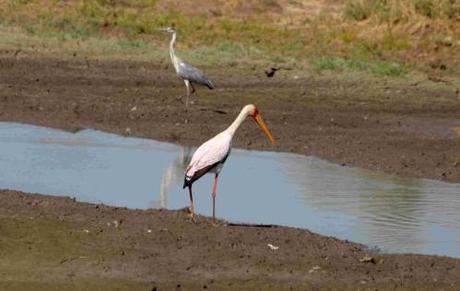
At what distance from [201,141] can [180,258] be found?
7.48m

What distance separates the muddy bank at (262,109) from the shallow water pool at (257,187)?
71 centimetres

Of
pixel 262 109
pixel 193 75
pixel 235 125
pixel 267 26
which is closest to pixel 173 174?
pixel 235 125

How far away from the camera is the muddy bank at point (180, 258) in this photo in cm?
912

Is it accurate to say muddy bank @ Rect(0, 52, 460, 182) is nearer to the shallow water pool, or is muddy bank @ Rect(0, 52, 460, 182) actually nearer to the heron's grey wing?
the heron's grey wing

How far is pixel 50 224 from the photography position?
10312 millimetres

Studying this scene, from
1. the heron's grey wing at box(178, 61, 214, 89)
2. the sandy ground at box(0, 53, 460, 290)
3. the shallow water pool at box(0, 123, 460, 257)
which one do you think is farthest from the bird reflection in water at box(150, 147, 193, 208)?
the heron's grey wing at box(178, 61, 214, 89)

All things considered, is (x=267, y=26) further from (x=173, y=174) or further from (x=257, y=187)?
(x=257, y=187)

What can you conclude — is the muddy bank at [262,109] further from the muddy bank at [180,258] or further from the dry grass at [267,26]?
the muddy bank at [180,258]

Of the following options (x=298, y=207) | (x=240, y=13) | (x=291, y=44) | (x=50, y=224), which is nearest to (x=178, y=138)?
(x=298, y=207)

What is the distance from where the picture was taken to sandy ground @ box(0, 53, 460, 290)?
930cm

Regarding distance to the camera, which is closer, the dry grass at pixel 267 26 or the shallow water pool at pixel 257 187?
the shallow water pool at pixel 257 187

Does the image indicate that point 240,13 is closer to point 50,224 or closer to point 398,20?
point 398,20

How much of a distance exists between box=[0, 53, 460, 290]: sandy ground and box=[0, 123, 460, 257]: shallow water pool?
0.72 m

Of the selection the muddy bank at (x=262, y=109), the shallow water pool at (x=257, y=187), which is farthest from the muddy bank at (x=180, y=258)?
the muddy bank at (x=262, y=109)
